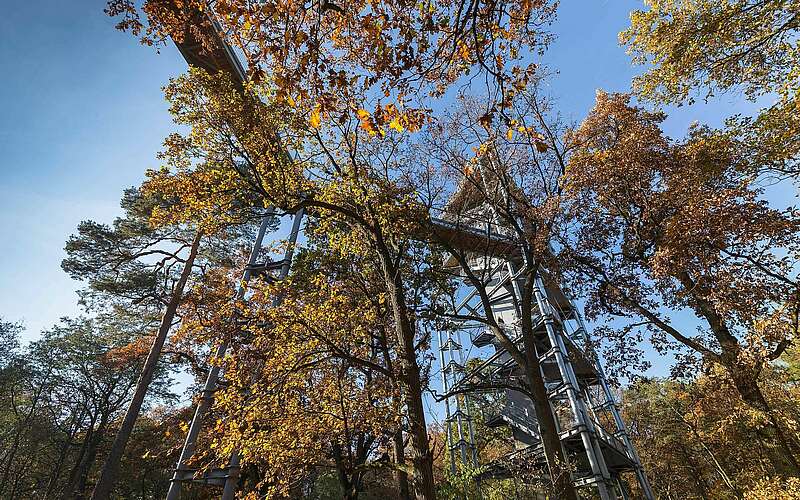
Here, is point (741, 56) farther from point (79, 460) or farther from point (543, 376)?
point (79, 460)

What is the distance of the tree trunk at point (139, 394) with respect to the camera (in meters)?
11.3

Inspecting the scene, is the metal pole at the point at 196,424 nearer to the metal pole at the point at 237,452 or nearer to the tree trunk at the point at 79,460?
the metal pole at the point at 237,452

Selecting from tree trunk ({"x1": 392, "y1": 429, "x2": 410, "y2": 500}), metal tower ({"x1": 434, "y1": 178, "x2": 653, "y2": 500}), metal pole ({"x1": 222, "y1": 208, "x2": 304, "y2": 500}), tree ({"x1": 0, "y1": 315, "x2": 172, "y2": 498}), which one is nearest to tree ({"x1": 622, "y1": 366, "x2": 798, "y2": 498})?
metal tower ({"x1": 434, "y1": 178, "x2": 653, "y2": 500})

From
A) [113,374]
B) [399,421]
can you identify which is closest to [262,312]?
[399,421]

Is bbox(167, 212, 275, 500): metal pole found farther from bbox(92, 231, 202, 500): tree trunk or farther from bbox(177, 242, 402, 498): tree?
bbox(92, 231, 202, 500): tree trunk

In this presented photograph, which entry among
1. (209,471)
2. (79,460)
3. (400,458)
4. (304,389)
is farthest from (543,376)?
(79,460)

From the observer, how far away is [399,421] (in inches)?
305

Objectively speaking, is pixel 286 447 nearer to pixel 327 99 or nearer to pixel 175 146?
pixel 175 146

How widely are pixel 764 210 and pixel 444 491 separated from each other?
9.25 m

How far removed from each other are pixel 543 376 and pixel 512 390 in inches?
50.9

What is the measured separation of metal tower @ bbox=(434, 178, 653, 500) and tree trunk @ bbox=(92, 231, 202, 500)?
10381 mm

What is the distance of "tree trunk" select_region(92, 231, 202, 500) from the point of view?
11320 millimetres

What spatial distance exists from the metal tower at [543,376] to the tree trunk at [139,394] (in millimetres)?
10381

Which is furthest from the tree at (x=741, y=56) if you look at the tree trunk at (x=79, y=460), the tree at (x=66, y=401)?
the tree trunk at (x=79, y=460)
